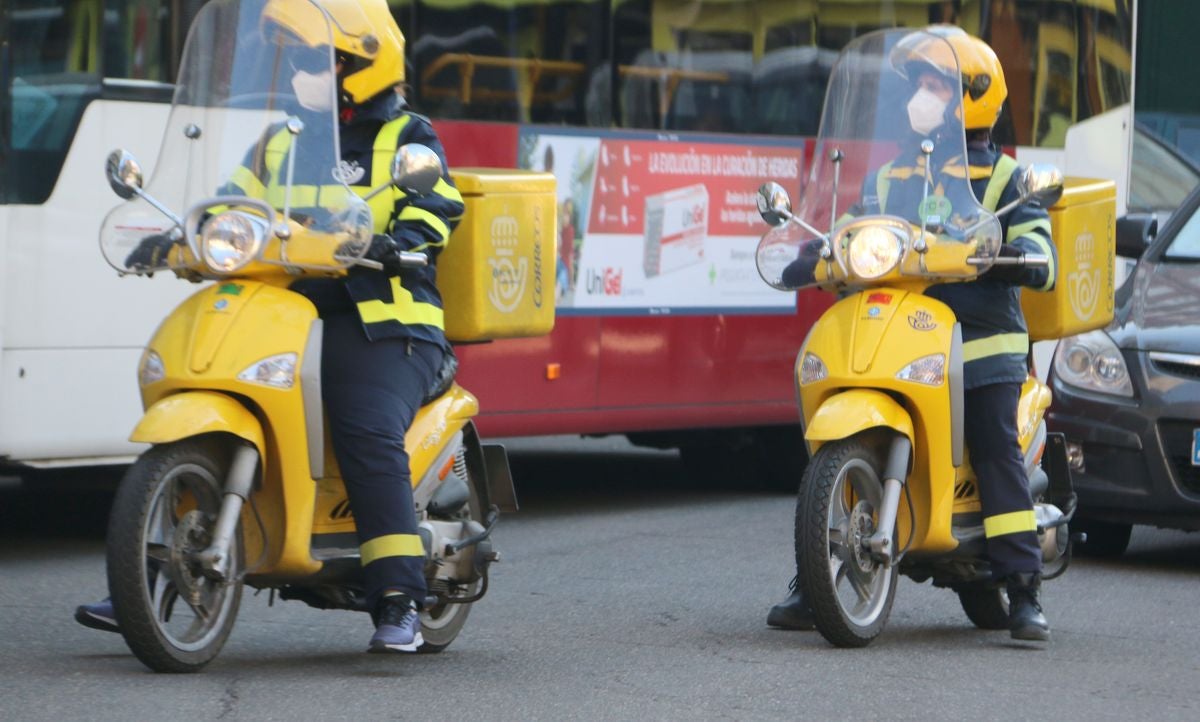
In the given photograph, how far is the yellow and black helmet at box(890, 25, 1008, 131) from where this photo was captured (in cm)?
695

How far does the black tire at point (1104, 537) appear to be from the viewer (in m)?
9.47

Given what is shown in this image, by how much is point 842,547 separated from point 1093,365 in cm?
297

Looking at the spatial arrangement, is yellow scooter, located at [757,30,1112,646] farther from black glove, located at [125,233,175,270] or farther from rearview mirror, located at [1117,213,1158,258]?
rearview mirror, located at [1117,213,1158,258]

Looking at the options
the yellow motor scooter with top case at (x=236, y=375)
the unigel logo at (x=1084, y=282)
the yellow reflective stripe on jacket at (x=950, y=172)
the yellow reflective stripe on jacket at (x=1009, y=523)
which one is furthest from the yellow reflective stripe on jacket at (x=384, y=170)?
the unigel logo at (x=1084, y=282)

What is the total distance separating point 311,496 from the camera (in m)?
6.05

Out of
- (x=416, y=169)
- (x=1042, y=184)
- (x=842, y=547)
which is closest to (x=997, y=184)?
(x=1042, y=184)

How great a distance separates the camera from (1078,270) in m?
7.54

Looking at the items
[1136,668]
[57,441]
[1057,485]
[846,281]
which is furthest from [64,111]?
[1136,668]

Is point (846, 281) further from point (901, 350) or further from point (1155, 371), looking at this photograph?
point (1155, 371)

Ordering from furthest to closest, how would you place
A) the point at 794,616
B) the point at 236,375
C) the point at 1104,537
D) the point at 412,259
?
the point at 1104,537
the point at 794,616
the point at 412,259
the point at 236,375

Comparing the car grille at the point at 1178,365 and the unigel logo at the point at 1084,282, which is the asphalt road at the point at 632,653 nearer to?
the car grille at the point at 1178,365

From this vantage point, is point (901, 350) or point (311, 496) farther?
point (901, 350)

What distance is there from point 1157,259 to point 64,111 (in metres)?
4.63

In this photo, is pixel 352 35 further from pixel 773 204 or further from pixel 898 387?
pixel 898 387
